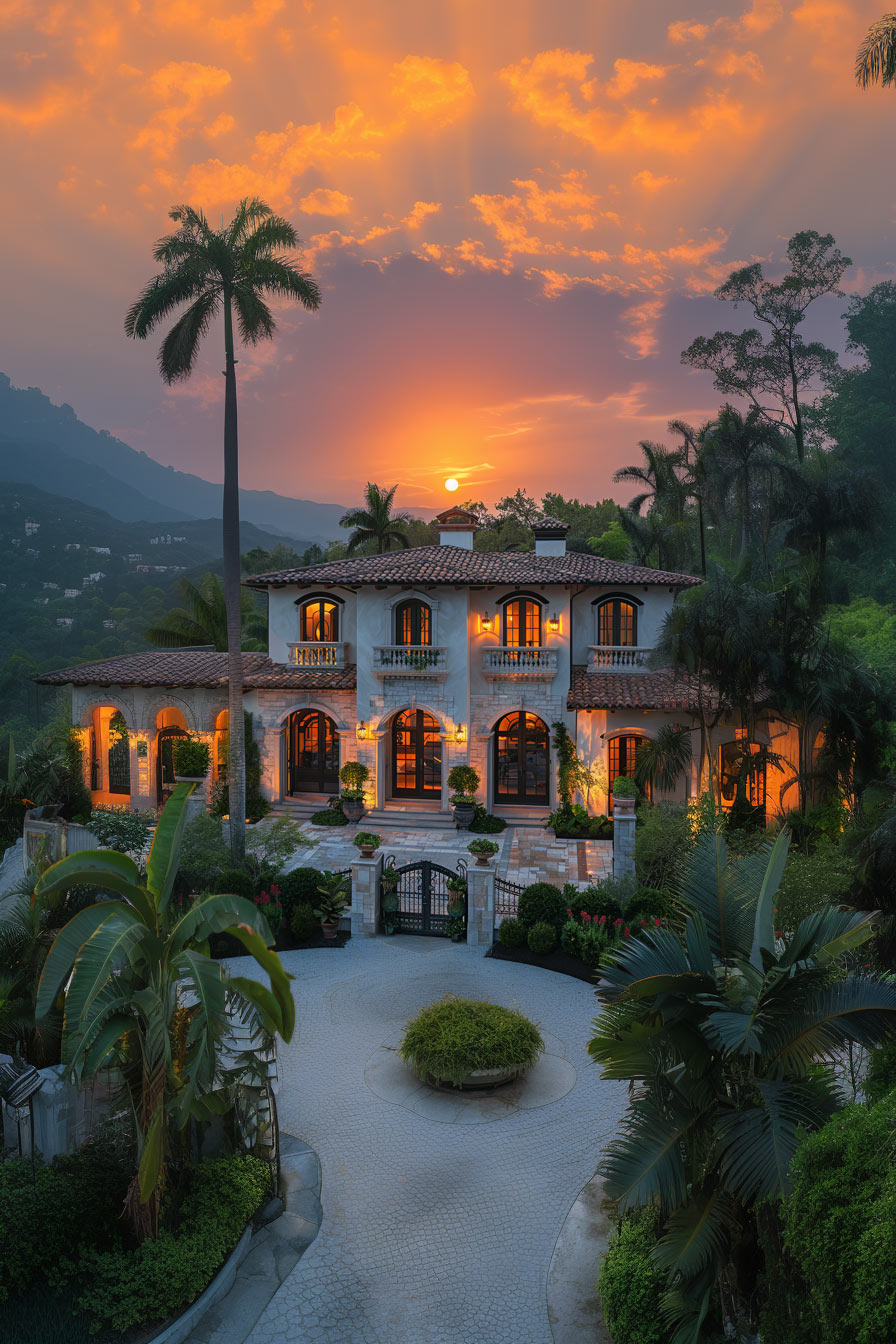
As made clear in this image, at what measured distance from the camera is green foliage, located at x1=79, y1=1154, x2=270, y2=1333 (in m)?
7.22

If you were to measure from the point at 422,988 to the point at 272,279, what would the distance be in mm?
16630

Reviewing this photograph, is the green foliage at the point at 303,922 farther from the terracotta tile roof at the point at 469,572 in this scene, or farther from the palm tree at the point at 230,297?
the terracotta tile roof at the point at 469,572

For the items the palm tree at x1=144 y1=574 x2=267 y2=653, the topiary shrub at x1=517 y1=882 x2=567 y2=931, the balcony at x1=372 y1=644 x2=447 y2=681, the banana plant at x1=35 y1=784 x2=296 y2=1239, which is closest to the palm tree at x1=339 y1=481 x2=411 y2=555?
the palm tree at x1=144 y1=574 x2=267 y2=653

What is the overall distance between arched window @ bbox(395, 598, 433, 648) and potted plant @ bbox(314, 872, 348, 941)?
1085 cm

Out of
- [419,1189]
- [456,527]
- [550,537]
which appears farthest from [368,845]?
[456,527]

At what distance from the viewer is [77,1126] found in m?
9.02

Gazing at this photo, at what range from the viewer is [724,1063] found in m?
6.60

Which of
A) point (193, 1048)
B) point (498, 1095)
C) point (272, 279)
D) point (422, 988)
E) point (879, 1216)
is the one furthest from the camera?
point (272, 279)

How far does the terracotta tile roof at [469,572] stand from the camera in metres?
26.2

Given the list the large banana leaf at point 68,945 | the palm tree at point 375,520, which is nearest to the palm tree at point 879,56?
the large banana leaf at point 68,945

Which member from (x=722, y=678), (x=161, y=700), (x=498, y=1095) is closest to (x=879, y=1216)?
(x=498, y=1095)

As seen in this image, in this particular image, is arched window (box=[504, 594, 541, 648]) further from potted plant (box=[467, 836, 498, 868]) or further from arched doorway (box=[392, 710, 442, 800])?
potted plant (box=[467, 836, 498, 868])

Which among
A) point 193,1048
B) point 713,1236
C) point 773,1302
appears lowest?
point 773,1302

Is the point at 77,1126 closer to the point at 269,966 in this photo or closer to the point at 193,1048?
the point at 193,1048
